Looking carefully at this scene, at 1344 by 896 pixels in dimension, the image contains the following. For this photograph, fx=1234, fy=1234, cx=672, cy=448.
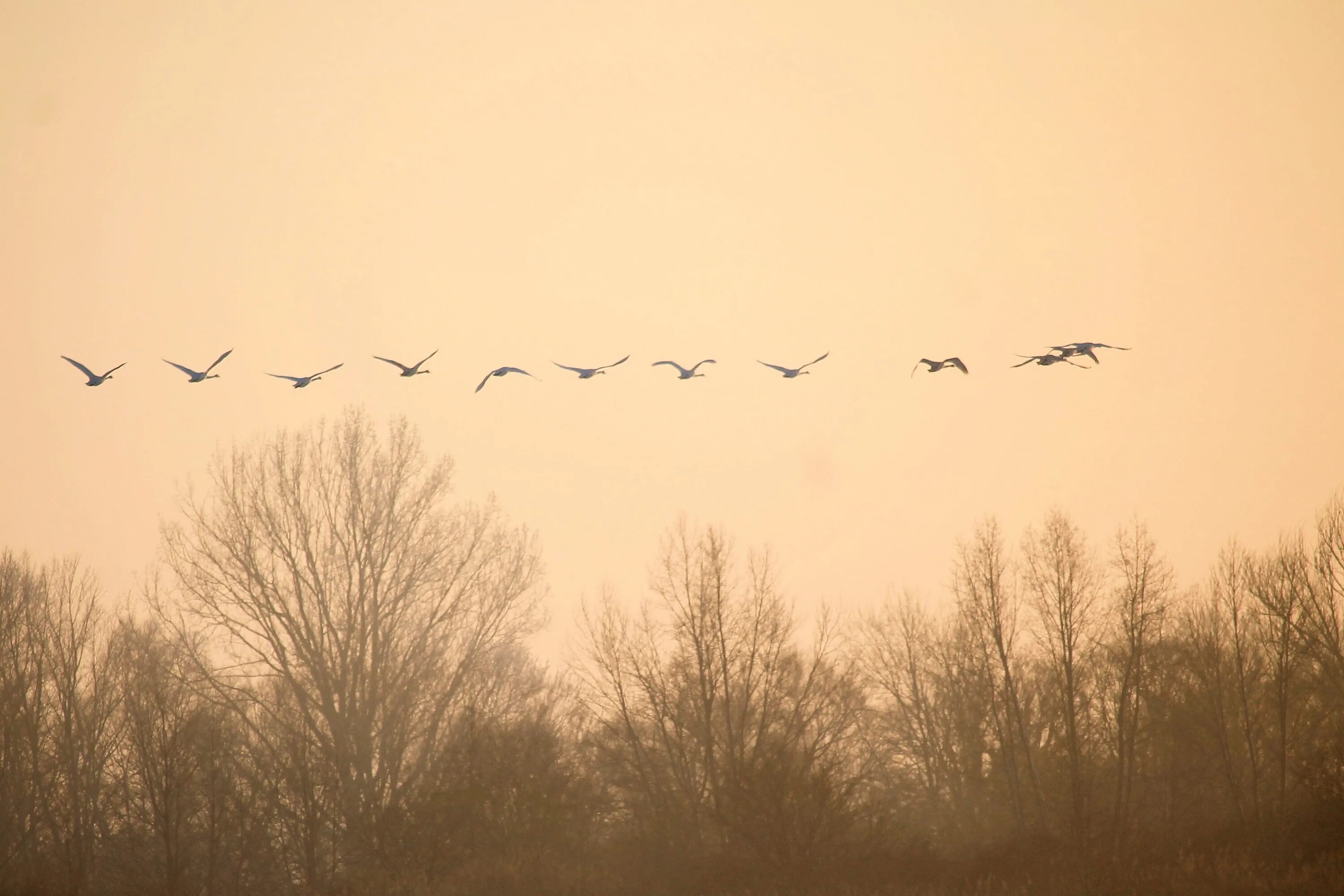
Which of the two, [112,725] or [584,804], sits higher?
[112,725]

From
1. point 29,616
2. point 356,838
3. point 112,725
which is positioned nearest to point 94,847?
point 112,725

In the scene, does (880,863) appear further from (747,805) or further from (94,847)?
(94,847)

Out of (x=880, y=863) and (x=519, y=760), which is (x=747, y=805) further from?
(x=519, y=760)

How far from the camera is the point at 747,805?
27984mm

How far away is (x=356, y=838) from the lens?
2873cm

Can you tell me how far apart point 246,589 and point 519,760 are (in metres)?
9.62

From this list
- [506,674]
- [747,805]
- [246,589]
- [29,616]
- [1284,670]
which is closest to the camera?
[747,805]

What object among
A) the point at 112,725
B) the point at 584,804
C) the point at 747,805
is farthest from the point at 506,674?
the point at 112,725

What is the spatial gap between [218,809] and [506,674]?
8522 millimetres

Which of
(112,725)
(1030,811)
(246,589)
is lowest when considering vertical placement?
(1030,811)

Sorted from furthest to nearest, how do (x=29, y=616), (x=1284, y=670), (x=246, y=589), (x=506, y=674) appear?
(x=29, y=616) → (x=1284, y=670) → (x=506, y=674) → (x=246, y=589)

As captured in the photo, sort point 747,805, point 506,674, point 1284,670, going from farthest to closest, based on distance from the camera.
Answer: point 1284,670, point 506,674, point 747,805

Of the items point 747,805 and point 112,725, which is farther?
point 112,725

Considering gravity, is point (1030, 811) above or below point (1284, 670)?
below
